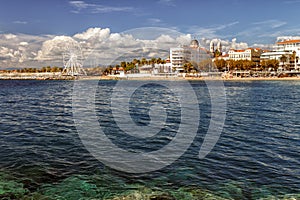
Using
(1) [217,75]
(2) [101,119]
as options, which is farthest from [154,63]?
(2) [101,119]

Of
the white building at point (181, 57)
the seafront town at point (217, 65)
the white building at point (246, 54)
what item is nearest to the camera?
the seafront town at point (217, 65)

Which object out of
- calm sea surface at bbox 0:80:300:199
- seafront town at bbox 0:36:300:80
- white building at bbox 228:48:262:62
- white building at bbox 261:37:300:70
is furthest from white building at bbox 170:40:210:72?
calm sea surface at bbox 0:80:300:199

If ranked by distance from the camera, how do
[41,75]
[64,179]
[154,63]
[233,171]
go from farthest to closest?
[41,75], [154,63], [233,171], [64,179]

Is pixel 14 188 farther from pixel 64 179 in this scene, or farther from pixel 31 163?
pixel 31 163

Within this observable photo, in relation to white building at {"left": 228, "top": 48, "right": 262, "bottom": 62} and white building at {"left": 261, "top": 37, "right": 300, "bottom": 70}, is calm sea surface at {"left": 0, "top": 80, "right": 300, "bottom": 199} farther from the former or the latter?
white building at {"left": 228, "top": 48, "right": 262, "bottom": 62}

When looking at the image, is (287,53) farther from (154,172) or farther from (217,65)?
(154,172)

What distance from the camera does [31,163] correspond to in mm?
11648

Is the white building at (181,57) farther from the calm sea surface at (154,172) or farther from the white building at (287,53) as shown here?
the calm sea surface at (154,172)

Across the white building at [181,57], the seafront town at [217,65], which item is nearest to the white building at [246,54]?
the seafront town at [217,65]

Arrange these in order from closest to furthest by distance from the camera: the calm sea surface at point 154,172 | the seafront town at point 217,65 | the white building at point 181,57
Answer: the calm sea surface at point 154,172 < the seafront town at point 217,65 < the white building at point 181,57

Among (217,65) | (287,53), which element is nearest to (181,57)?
(217,65)

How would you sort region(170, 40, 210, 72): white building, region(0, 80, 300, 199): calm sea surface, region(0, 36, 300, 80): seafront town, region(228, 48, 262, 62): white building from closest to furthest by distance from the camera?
1. region(0, 80, 300, 199): calm sea surface
2. region(0, 36, 300, 80): seafront town
3. region(228, 48, 262, 62): white building
4. region(170, 40, 210, 72): white building

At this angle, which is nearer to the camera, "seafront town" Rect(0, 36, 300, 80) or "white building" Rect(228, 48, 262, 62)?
"seafront town" Rect(0, 36, 300, 80)

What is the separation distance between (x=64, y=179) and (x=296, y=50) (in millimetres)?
152930
